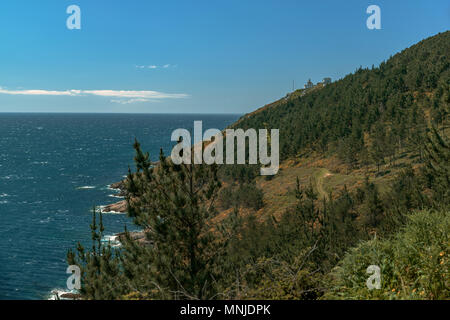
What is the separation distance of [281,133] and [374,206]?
72.7 metres

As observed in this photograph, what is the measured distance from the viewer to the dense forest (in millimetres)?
7781

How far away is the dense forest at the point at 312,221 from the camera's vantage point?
7.78 metres

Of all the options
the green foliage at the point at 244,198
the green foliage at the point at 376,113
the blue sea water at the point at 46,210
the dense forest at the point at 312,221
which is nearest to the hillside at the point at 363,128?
the green foliage at the point at 376,113

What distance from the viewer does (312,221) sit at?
34750 mm

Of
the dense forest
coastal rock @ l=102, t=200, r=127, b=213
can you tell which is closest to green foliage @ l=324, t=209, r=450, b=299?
the dense forest

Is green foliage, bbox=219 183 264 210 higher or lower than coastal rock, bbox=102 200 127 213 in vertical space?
higher

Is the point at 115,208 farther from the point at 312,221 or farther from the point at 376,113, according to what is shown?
the point at 376,113

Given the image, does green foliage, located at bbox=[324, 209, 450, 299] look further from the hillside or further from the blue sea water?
the blue sea water

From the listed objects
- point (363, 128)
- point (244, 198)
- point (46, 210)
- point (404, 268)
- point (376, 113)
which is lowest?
point (46, 210)

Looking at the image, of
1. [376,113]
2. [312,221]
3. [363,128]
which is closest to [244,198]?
[312,221]

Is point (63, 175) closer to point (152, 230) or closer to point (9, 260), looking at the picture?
point (9, 260)

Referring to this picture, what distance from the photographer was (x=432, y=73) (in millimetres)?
88875

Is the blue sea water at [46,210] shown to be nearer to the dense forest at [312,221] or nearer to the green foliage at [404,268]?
the dense forest at [312,221]
